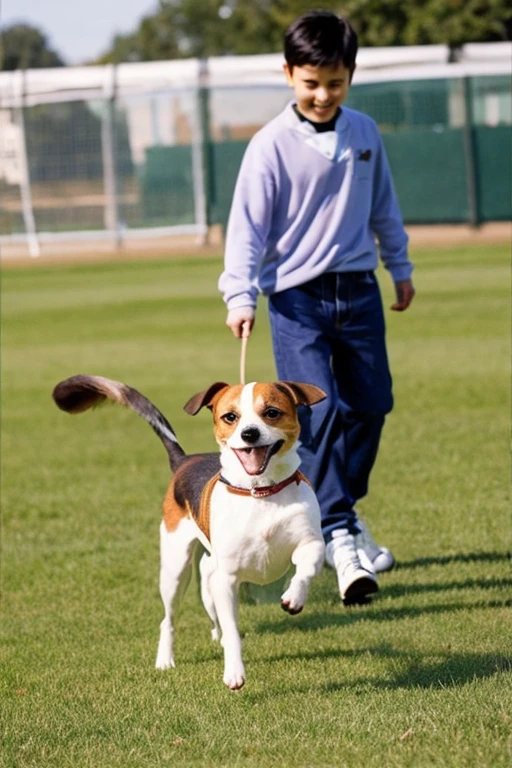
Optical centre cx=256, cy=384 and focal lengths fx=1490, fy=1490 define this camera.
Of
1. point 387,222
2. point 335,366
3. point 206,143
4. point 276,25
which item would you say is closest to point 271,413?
point 335,366

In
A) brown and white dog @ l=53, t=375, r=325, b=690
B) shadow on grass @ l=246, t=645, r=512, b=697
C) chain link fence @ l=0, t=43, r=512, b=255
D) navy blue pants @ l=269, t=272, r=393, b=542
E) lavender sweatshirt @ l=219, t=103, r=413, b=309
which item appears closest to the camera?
brown and white dog @ l=53, t=375, r=325, b=690

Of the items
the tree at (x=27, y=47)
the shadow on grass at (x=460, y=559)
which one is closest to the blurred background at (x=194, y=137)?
the shadow on grass at (x=460, y=559)

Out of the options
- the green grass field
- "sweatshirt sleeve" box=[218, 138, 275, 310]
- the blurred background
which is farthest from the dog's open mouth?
the blurred background

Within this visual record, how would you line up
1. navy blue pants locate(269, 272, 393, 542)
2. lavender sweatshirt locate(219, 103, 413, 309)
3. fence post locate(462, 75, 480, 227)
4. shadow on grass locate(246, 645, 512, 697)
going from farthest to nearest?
fence post locate(462, 75, 480, 227), navy blue pants locate(269, 272, 393, 542), lavender sweatshirt locate(219, 103, 413, 309), shadow on grass locate(246, 645, 512, 697)

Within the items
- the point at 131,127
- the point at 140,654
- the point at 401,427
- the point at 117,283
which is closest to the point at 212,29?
the point at 131,127

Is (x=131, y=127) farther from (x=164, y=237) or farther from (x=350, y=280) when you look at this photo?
(x=350, y=280)

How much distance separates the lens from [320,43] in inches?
253

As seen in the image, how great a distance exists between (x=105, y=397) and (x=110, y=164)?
3010cm

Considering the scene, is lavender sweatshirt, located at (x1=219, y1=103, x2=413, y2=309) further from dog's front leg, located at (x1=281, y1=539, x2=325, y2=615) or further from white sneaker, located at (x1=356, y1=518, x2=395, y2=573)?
dog's front leg, located at (x1=281, y1=539, x2=325, y2=615)

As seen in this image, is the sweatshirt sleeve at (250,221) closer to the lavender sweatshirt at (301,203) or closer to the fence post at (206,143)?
the lavender sweatshirt at (301,203)

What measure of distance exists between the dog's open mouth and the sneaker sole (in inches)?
56.3

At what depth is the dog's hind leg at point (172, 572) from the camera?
588 centimetres

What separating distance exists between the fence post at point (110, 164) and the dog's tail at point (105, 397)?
29.7 meters

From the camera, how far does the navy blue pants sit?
22.2ft
